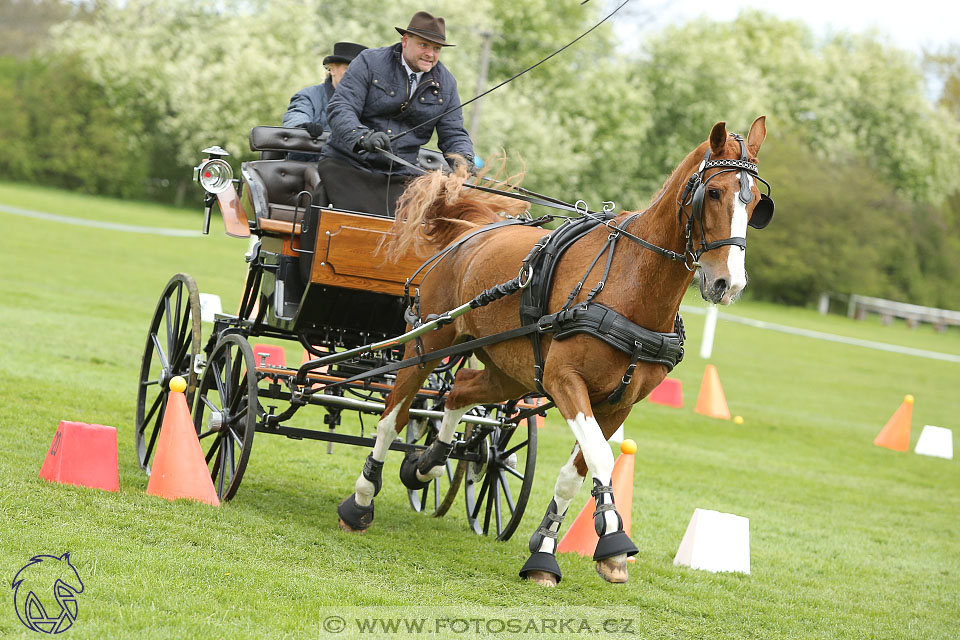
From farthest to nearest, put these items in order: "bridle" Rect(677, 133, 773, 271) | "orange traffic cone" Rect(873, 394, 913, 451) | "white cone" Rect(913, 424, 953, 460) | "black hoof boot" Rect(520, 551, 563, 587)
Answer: "orange traffic cone" Rect(873, 394, 913, 451)
"white cone" Rect(913, 424, 953, 460)
"black hoof boot" Rect(520, 551, 563, 587)
"bridle" Rect(677, 133, 773, 271)

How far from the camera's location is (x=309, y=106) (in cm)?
797

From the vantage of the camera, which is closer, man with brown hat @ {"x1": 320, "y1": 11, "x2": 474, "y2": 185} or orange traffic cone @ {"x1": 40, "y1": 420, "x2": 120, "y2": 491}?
orange traffic cone @ {"x1": 40, "y1": 420, "x2": 120, "y2": 491}

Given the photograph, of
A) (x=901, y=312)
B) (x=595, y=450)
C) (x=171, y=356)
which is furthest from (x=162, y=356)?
(x=901, y=312)

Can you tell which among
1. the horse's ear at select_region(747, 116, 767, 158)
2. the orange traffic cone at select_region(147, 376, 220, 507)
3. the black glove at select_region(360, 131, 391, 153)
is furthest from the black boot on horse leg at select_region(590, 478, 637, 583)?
the black glove at select_region(360, 131, 391, 153)

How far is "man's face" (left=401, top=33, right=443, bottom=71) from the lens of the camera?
20.2ft

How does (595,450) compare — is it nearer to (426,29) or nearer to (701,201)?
(701,201)

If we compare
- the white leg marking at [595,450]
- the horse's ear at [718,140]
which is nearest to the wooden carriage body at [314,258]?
the white leg marking at [595,450]

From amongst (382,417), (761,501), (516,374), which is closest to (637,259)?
(516,374)

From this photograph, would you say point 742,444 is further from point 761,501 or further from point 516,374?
point 516,374

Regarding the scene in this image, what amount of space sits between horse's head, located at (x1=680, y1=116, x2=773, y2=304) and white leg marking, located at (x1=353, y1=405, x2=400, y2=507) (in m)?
2.06

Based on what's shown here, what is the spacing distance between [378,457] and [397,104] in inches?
83.1

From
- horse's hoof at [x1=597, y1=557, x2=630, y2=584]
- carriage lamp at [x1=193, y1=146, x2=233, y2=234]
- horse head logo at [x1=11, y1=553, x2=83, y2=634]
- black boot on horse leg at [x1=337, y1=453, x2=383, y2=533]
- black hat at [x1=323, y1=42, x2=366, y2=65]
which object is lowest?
horse head logo at [x1=11, y1=553, x2=83, y2=634]

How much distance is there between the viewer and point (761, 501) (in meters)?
8.90

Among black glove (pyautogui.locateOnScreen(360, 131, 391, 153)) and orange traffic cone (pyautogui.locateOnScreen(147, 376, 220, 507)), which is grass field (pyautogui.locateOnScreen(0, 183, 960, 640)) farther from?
black glove (pyautogui.locateOnScreen(360, 131, 391, 153))
